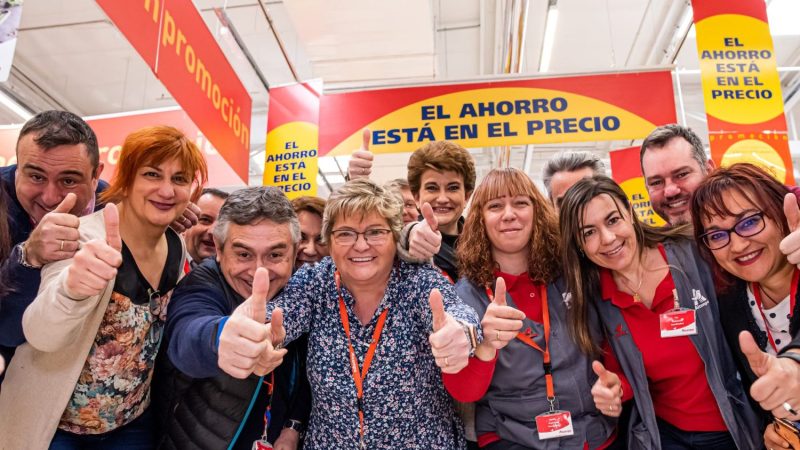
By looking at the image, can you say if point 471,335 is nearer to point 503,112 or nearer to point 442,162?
point 442,162

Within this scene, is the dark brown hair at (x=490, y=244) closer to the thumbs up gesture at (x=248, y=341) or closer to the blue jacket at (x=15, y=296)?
the thumbs up gesture at (x=248, y=341)

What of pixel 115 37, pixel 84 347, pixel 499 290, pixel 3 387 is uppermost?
pixel 115 37

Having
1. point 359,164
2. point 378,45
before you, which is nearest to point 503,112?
point 378,45

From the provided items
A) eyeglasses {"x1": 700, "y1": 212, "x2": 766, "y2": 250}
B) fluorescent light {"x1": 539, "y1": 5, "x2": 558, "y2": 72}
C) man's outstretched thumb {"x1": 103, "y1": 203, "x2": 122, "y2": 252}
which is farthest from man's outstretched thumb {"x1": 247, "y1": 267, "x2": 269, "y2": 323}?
fluorescent light {"x1": 539, "y1": 5, "x2": 558, "y2": 72}

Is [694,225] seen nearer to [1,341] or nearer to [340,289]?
[340,289]

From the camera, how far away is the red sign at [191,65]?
2.17 meters

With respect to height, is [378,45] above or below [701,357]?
above

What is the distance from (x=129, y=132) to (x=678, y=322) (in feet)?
17.6

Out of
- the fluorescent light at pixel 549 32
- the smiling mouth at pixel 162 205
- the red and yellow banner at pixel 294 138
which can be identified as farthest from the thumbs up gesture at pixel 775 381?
the fluorescent light at pixel 549 32

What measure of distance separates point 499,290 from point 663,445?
41.6 inches

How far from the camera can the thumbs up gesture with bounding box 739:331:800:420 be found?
1.51 meters

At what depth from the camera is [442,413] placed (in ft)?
6.31

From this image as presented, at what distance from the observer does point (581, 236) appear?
217cm

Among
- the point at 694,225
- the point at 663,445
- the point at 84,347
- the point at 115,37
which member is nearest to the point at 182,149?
the point at 84,347
